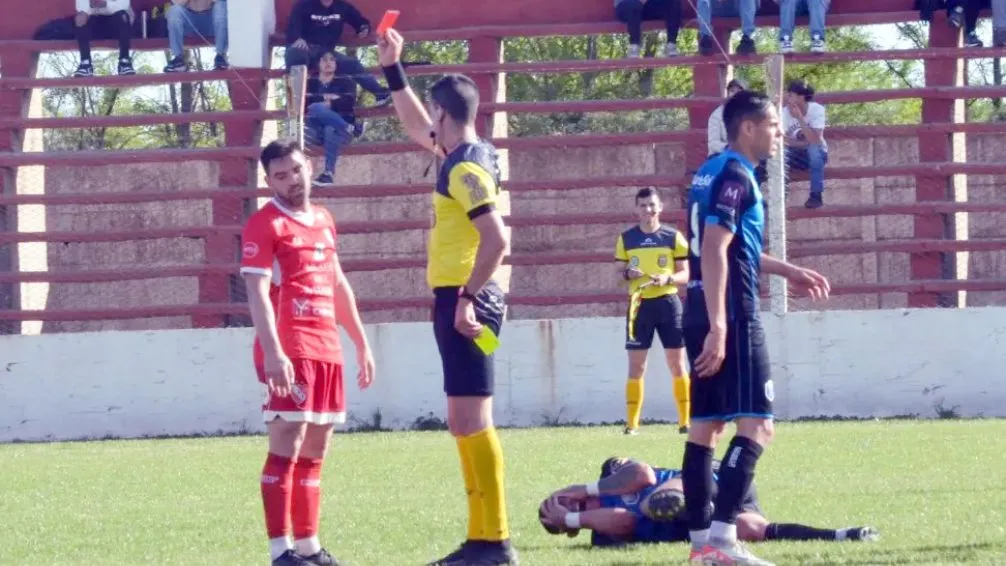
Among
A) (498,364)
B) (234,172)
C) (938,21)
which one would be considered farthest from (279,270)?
(938,21)

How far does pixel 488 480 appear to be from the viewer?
6.72m

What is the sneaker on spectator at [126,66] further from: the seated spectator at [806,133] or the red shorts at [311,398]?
the red shorts at [311,398]

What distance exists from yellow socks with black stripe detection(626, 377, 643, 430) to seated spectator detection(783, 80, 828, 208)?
13.7 ft

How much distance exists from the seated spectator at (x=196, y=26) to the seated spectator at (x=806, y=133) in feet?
20.7

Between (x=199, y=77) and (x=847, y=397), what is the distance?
7828 millimetres

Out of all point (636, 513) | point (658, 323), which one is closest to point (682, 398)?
point (658, 323)

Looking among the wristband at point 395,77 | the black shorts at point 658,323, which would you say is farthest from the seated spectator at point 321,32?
the wristband at point 395,77

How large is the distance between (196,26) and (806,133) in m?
7.31

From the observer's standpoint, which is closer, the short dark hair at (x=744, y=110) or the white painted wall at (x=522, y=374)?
the short dark hair at (x=744, y=110)

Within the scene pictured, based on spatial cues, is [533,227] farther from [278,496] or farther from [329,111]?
[278,496]

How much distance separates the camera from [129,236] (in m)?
19.1

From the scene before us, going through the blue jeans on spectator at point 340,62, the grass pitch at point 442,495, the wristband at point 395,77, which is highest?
the blue jeans on spectator at point 340,62

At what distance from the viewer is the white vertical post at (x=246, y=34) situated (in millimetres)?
19109

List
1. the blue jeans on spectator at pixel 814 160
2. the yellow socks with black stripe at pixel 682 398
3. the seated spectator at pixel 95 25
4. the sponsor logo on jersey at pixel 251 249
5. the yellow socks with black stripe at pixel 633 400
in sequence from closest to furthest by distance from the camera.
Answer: the sponsor logo on jersey at pixel 251 249
the yellow socks with black stripe at pixel 682 398
the yellow socks with black stripe at pixel 633 400
the blue jeans on spectator at pixel 814 160
the seated spectator at pixel 95 25
